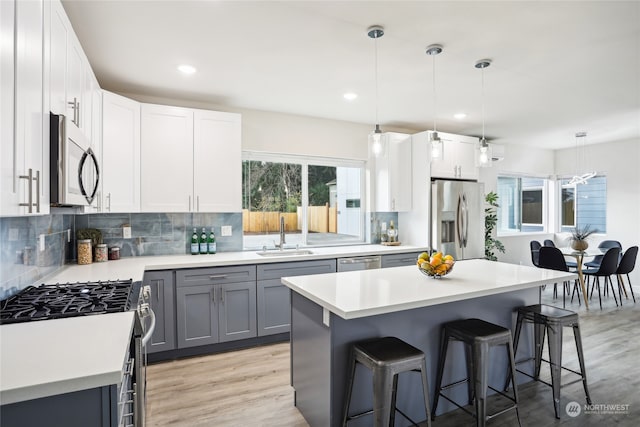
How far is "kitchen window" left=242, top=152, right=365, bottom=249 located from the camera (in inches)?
166

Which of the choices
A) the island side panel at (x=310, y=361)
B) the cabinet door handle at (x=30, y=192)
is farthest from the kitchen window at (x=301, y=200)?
the cabinet door handle at (x=30, y=192)

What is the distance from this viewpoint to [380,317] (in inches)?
82.7

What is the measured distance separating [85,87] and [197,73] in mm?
940

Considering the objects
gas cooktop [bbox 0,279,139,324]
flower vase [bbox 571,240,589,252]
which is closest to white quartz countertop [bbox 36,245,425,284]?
gas cooktop [bbox 0,279,139,324]

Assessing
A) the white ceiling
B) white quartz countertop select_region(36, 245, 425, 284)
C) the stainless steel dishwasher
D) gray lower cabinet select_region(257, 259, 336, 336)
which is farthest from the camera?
the stainless steel dishwasher

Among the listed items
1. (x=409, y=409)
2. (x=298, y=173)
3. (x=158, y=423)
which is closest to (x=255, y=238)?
(x=298, y=173)

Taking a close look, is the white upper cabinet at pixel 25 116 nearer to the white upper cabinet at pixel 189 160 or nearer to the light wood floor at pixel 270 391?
the light wood floor at pixel 270 391

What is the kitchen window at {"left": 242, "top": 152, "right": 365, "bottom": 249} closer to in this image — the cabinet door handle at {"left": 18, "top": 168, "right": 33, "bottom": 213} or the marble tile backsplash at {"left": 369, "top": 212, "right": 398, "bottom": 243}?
the marble tile backsplash at {"left": 369, "top": 212, "right": 398, "bottom": 243}

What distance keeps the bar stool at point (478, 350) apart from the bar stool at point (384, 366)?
0.41 m

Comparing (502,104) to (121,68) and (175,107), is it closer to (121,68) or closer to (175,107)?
(175,107)

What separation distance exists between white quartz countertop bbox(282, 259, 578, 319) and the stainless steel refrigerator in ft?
5.37

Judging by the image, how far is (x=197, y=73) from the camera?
302cm

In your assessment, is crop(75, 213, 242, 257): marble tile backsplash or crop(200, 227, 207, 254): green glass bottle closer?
crop(75, 213, 242, 257): marble tile backsplash

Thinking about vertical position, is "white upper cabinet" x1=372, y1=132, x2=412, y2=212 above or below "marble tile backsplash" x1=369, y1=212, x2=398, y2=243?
above
